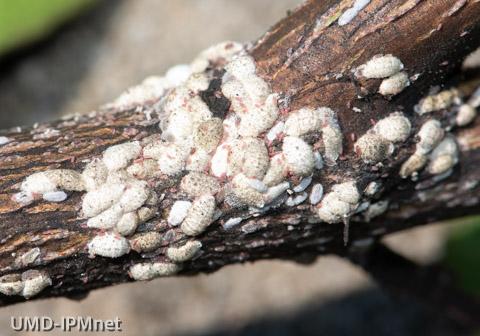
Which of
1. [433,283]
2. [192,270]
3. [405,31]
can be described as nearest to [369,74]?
[405,31]

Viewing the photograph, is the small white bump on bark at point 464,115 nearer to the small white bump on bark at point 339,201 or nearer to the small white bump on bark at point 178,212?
the small white bump on bark at point 339,201

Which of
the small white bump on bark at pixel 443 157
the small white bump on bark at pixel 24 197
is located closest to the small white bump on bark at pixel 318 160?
the small white bump on bark at pixel 443 157

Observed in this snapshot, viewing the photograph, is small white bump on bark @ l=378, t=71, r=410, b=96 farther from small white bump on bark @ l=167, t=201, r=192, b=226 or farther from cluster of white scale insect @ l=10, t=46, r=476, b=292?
small white bump on bark @ l=167, t=201, r=192, b=226

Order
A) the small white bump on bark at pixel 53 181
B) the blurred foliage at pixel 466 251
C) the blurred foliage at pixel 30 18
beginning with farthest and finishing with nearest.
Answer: the blurred foliage at pixel 30 18
the blurred foliage at pixel 466 251
the small white bump on bark at pixel 53 181

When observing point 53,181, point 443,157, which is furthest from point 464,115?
point 53,181

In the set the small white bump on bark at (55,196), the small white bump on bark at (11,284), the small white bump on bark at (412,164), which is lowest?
the small white bump on bark at (11,284)
